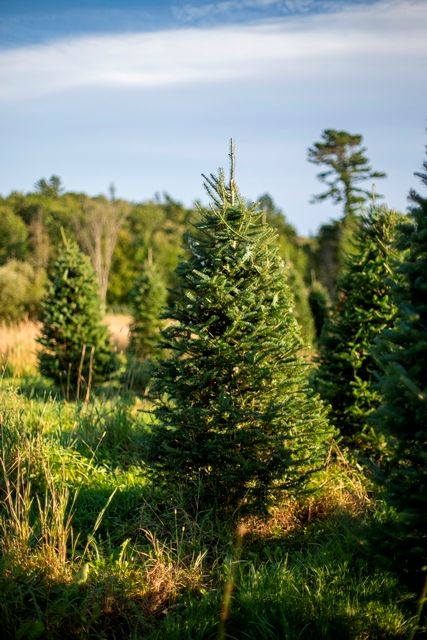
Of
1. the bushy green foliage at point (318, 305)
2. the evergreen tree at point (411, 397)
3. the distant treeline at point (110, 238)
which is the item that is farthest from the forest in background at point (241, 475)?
the distant treeline at point (110, 238)

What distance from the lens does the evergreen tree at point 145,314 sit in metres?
14.3

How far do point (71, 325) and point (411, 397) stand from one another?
7.36 metres

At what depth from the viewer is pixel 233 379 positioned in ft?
13.8

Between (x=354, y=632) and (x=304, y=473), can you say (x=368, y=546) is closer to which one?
(x=354, y=632)

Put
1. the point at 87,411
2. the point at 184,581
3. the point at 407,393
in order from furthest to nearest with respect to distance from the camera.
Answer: the point at 87,411, the point at 184,581, the point at 407,393

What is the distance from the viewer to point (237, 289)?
423 cm

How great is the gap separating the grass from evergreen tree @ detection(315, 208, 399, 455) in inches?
50.3

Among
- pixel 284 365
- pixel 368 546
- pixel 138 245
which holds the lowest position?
pixel 368 546

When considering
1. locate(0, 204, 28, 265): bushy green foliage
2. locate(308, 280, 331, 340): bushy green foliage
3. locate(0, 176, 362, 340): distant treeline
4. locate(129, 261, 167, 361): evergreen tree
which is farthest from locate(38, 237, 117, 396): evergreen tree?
locate(0, 204, 28, 265): bushy green foliage

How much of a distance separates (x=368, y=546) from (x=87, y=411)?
4.22 metres

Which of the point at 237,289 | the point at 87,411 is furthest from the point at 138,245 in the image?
the point at 237,289

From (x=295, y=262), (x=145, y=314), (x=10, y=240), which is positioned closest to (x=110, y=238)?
(x=10, y=240)

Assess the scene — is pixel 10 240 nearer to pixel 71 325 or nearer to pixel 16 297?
pixel 16 297

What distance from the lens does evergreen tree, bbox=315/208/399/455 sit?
19.1 ft
